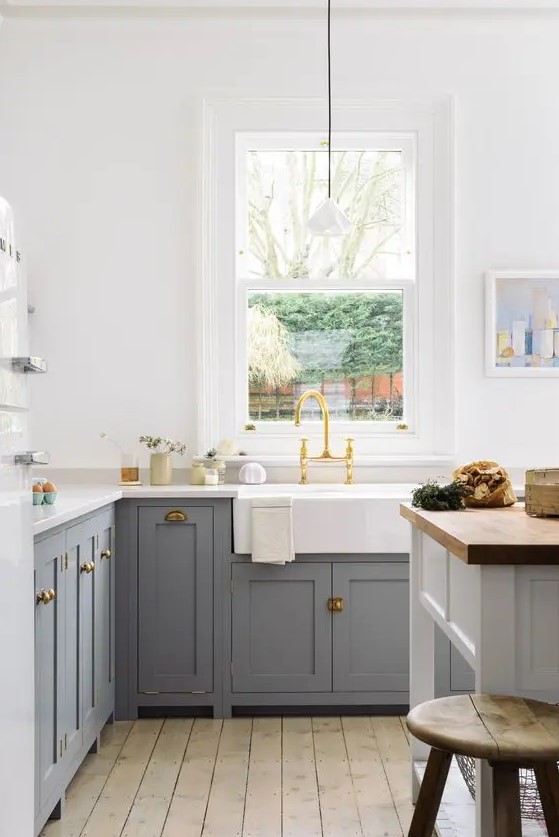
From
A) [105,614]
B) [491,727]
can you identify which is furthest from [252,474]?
[491,727]

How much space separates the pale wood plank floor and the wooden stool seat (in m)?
1.12

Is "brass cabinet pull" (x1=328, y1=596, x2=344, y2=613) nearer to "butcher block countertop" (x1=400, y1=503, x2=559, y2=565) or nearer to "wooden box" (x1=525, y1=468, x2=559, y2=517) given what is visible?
"butcher block countertop" (x1=400, y1=503, x2=559, y2=565)

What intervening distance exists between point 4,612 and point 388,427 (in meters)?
2.77

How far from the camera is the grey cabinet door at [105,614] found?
3.29 metres

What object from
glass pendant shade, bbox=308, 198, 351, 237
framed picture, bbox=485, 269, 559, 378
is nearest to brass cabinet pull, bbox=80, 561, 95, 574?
glass pendant shade, bbox=308, 198, 351, 237

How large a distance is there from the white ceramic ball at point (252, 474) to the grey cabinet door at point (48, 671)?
4.78 feet

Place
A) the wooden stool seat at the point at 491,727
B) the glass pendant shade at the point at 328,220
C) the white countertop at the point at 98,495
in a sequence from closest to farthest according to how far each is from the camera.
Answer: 1. the wooden stool seat at the point at 491,727
2. the white countertop at the point at 98,495
3. the glass pendant shade at the point at 328,220

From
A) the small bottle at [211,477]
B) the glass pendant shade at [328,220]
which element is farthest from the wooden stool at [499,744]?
the glass pendant shade at [328,220]

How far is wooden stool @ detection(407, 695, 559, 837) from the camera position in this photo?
1.52 meters

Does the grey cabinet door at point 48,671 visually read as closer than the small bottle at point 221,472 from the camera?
Yes

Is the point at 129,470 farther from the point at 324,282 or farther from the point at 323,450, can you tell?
the point at 324,282

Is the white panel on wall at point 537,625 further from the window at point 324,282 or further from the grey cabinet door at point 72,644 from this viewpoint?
the window at point 324,282

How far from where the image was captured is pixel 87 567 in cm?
304

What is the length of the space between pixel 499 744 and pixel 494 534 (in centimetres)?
49
